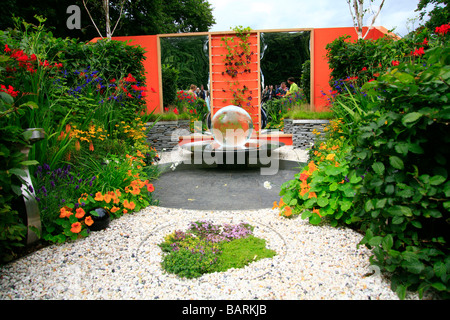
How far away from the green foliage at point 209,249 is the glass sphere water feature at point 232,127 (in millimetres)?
3401

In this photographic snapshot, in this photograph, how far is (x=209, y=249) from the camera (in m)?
2.16

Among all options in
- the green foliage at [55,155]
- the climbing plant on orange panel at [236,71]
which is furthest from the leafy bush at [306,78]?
the green foliage at [55,155]

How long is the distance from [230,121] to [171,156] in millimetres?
2091

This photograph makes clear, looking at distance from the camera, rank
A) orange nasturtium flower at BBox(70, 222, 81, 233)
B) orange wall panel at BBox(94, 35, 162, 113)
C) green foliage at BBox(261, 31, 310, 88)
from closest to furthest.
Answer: orange nasturtium flower at BBox(70, 222, 81, 233)
green foliage at BBox(261, 31, 310, 88)
orange wall panel at BBox(94, 35, 162, 113)

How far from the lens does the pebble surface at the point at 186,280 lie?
1.74m

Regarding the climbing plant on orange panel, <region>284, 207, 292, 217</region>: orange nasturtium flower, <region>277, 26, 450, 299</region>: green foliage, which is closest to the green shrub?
<region>284, 207, 292, 217</region>: orange nasturtium flower

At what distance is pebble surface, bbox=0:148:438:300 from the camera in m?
1.74

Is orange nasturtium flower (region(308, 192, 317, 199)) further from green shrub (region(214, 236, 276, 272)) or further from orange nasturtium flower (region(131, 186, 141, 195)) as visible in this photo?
orange nasturtium flower (region(131, 186, 141, 195))

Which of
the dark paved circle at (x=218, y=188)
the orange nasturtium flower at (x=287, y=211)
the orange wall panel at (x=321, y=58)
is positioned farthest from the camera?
the orange wall panel at (x=321, y=58)

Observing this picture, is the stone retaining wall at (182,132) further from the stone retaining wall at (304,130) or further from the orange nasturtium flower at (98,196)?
the orange nasturtium flower at (98,196)

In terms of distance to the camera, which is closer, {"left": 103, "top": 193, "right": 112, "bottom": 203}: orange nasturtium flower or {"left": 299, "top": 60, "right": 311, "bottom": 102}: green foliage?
{"left": 103, "top": 193, "right": 112, "bottom": 203}: orange nasturtium flower

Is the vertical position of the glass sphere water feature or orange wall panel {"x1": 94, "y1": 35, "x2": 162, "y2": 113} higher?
orange wall panel {"x1": 94, "y1": 35, "x2": 162, "y2": 113}

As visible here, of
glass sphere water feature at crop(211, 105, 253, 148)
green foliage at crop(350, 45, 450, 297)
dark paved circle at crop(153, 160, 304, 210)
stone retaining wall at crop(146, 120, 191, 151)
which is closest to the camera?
green foliage at crop(350, 45, 450, 297)

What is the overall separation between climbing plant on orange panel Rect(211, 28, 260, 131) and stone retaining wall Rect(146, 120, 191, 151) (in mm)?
1753
